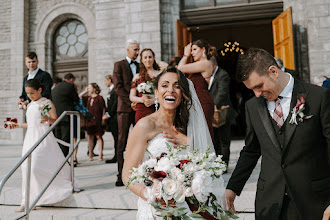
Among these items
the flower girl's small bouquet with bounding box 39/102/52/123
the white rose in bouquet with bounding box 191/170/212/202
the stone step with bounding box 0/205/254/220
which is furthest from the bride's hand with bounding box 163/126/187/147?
the flower girl's small bouquet with bounding box 39/102/52/123

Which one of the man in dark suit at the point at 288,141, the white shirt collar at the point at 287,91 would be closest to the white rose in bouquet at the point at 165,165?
the man in dark suit at the point at 288,141

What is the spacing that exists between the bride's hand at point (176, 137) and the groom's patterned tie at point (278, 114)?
80 centimetres

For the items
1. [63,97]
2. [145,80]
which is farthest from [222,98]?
[63,97]

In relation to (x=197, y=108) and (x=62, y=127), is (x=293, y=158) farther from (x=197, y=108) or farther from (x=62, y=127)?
(x=62, y=127)

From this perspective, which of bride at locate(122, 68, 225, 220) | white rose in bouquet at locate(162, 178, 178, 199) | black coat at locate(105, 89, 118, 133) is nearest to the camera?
white rose in bouquet at locate(162, 178, 178, 199)

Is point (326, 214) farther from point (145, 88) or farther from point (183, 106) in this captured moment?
point (145, 88)

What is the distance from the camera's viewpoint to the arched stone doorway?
12031 mm

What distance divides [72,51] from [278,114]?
11499mm

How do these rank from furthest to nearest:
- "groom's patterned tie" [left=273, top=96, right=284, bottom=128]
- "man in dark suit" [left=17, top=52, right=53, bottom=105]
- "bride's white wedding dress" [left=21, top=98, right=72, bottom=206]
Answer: "man in dark suit" [left=17, top=52, right=53, bottom=105] < "bride's white wedding dress" [left=21, top=98, right=72, bottom=206] < "groom's patterned tie" [left=273, top=96, right=284, bottom=128]

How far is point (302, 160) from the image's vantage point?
195cm

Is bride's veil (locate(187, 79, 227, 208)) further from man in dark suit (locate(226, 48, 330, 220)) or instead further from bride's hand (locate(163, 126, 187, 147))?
man in dark suit (locate(226, 48, 330, 220))

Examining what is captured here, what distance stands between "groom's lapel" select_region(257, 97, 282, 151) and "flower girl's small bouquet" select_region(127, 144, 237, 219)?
0.43 meters

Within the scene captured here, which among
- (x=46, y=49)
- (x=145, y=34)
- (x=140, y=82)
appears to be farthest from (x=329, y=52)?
(x=46, y=49)

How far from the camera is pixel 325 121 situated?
6.21 feet
